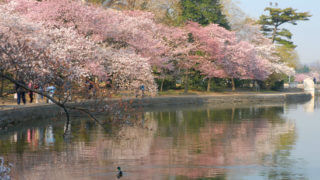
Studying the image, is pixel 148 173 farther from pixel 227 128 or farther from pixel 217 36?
pixel 217 36

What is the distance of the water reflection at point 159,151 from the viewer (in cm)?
1678

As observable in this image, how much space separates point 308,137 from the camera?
27109 mm

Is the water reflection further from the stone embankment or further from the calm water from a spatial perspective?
the stone embankment

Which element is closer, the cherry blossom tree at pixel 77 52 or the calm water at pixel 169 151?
the calm water at pixel 169 151

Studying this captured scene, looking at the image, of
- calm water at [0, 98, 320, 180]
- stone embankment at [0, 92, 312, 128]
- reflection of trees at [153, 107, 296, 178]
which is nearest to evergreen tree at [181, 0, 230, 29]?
stone embankment at [0, 92, 312, 128]

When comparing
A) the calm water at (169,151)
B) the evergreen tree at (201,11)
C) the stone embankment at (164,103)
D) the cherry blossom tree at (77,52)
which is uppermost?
the evergreen tree at (201,11)

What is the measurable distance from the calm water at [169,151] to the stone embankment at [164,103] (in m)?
0.88

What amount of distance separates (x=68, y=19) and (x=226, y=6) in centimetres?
4846

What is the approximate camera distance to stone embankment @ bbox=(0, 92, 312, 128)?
29000 millimetres

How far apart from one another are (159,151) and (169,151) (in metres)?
0.40

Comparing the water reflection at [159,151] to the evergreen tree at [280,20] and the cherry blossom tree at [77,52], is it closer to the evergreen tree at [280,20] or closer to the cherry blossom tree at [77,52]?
the cherry blossom tree at [77,52]

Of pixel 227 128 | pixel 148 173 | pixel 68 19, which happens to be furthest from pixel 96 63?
pixel 148 173

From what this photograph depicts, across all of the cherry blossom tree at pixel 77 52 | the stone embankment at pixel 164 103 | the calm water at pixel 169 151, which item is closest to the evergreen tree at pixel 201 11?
the stone embankment at pixel 164 103

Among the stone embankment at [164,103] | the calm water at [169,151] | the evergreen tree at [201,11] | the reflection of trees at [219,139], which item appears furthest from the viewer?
the evergreen tree at [201,11]
